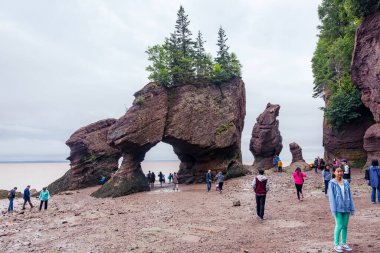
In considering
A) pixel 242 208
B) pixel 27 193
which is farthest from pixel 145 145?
pixel 242 208

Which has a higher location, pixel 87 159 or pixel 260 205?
pixel 87 159

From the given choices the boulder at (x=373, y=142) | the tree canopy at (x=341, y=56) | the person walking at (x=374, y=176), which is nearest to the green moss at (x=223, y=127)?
the tree canopy at (x=341, y=56)

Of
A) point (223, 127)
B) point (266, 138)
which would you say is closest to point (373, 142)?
point (223, 127)

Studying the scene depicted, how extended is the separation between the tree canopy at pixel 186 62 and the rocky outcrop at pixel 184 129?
122 centimetres

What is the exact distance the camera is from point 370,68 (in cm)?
2578

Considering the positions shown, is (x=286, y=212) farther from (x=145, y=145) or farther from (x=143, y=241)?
(x=145, y=145)

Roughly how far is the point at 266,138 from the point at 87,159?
30130 millimetres

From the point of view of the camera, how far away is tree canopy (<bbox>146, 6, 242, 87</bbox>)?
35.5 m

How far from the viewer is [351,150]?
33094 mm

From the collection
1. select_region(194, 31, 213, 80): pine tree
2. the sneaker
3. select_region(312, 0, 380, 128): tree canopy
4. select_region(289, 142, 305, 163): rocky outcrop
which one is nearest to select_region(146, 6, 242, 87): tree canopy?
select_region(194, 31, 213, 80): pine tree

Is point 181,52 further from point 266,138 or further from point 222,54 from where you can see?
point 266,138

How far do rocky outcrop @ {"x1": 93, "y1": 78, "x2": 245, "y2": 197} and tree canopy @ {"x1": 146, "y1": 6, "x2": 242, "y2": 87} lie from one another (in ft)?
4.00

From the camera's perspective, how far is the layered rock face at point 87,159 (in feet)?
136

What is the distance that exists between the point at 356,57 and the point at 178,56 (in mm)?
20325
